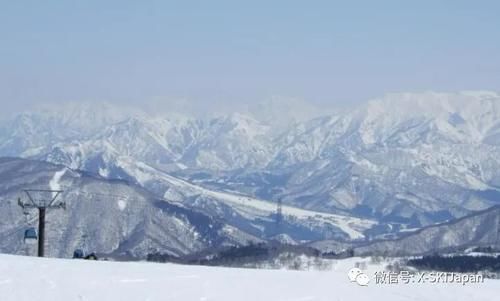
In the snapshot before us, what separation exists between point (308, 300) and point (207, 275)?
370cm

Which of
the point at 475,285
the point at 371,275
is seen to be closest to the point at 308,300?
the point at 371,275

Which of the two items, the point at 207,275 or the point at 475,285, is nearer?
the point at 207,275

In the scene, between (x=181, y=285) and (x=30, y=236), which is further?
(x=30, y=236)

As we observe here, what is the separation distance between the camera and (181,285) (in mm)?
29047

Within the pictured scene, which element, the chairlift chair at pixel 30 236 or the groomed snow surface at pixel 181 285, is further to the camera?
the chairlift chair at pixel 30 236

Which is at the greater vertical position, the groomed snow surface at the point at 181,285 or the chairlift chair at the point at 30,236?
the groomed snow surface at the point at 181,285

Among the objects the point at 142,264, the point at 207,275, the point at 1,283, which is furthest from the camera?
the point at 142,264

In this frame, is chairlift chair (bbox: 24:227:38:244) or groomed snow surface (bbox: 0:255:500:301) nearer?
groomed snow surface (bbox: 0:255:500:301)

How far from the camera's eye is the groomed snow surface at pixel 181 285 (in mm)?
27109

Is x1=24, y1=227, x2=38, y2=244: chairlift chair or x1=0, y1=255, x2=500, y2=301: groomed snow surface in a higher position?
x1=0, y1=255, x2=500, y2=301: groomed snow surface

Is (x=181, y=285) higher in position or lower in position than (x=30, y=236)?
higher

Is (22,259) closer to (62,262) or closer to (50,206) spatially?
(62,262)

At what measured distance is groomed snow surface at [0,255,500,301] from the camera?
27109 mm

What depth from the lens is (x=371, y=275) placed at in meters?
34.0
